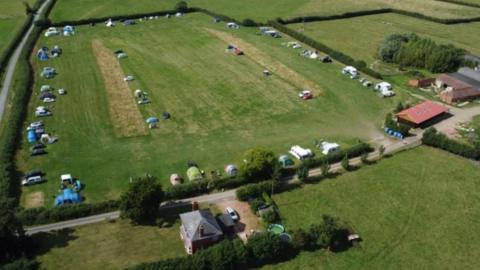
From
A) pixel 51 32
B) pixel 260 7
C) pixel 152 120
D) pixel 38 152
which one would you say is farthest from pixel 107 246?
pixel 260 7

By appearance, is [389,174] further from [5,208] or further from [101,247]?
[5,208]

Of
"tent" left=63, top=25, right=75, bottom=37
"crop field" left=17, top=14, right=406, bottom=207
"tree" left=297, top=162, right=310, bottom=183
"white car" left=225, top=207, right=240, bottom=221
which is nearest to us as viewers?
"white car" left=225, top=207, right=240, bottom=221

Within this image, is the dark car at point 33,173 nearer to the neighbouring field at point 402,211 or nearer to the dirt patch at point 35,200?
the dirt patch at point 35,200

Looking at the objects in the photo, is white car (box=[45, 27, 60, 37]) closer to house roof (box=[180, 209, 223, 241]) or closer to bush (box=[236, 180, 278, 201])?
bush (box=[236, 180, 278, 201])

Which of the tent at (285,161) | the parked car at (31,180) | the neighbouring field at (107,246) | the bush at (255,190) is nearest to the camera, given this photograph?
the neighbouring field at (107,246)

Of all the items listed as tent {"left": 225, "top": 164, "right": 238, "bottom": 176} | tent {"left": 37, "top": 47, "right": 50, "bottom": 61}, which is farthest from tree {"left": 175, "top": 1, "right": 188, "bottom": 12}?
tent {"left": 225, "top": 164, "right": 238, "bottom": 176}

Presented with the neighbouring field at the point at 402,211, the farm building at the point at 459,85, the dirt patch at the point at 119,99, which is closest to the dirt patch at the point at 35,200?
the dirt patch at the point at 119,99
